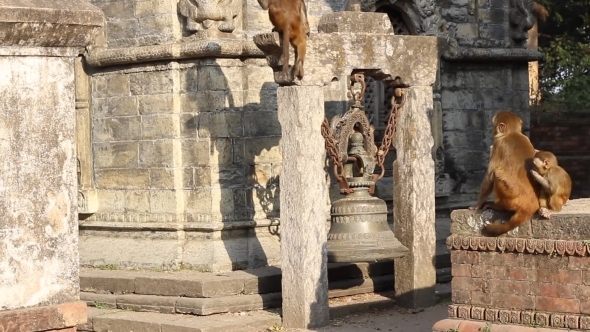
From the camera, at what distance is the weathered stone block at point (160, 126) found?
11.8 m

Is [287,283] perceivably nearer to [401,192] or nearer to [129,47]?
[401,192]

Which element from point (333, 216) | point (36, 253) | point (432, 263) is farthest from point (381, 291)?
point (36, 253)

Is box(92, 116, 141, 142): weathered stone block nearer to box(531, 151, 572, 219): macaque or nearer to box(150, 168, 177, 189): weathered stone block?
box(150, 168, 177, 189): weathered stone block

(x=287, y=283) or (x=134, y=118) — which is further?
(x=134, y=118)

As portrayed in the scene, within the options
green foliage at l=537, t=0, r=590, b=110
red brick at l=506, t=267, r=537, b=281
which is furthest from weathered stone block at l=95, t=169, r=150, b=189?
green foliage at l=537, t=0, r=590, b=110

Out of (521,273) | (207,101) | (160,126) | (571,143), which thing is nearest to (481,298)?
(521,273)

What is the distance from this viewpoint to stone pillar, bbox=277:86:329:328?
33.7ft

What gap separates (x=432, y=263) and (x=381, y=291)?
90cm

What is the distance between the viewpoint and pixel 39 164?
564 cm

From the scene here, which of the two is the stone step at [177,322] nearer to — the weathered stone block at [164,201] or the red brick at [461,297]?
the weathered stone block at [164,201]

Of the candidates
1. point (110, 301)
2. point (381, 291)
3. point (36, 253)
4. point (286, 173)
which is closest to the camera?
point (36, 253)

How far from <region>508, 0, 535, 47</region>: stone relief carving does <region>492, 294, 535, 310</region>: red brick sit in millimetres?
7115

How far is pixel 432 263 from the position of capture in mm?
11336

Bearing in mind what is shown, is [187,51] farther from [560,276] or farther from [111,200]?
[560,276]
